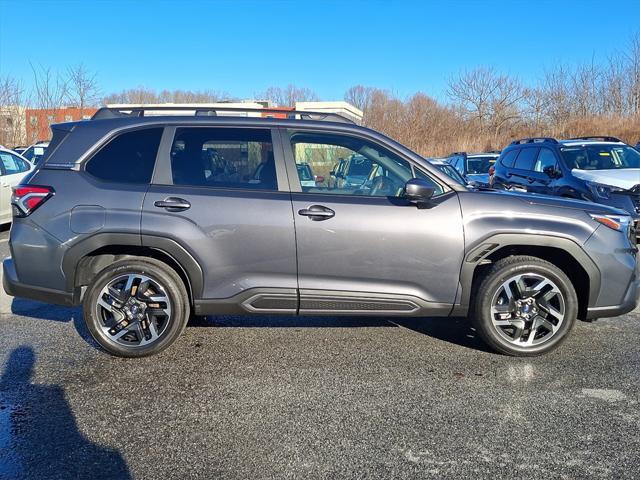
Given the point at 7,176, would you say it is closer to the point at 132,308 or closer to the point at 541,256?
the point at 132,308

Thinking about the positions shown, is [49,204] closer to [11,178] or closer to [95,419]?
[95,419]

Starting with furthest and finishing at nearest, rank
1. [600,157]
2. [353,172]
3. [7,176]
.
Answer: [7,176], [600,157], [353,172]

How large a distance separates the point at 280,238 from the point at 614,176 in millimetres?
6879

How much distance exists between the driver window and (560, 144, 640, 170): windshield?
626cm

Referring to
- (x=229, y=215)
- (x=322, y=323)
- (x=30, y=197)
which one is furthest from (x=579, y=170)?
(x=30, y=197)

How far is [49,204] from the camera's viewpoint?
396 centimetres

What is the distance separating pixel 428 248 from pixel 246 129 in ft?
5.68

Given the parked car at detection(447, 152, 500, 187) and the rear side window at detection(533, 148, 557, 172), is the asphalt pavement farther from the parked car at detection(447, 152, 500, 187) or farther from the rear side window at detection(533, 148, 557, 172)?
the parked car at detection(447, 152, 500, 187)

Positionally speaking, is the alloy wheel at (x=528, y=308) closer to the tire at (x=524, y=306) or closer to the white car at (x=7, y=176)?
the tire at (x=524, y=306)

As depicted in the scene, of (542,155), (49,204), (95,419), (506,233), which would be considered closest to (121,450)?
(95,419)

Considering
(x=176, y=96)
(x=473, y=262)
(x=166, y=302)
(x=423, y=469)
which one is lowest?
(x=423, y=469)

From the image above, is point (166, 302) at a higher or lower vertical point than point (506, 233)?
lower

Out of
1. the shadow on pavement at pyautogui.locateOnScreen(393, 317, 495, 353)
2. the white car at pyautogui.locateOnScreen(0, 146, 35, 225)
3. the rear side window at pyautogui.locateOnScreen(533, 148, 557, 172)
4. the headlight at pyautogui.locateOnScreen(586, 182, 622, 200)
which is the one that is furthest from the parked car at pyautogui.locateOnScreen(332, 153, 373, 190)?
the white car at pyautogui.locateOnScreen(0, 146, 35, 225)

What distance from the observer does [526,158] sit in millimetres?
10422
